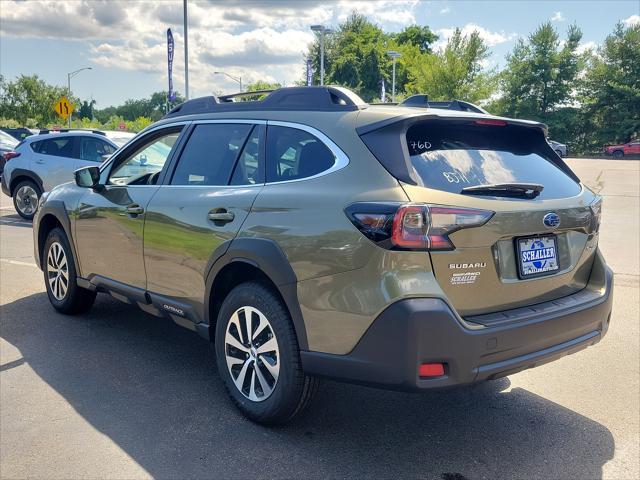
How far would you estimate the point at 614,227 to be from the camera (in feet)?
36.5

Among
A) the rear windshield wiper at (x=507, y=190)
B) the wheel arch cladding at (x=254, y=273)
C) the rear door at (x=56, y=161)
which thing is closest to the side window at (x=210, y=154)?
the wheel arch cladding at (x=254, y=273)

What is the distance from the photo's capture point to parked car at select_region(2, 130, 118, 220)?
39.0 ft

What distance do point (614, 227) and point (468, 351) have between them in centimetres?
953

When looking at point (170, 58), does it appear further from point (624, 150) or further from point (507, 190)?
point (624, 150)

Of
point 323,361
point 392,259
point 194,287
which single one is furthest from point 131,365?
point 392,259

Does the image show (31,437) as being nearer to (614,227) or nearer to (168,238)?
(168,238)

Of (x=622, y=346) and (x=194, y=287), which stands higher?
(x=194, y=287)

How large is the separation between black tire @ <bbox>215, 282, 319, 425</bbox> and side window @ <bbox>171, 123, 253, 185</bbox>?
0.80 metres

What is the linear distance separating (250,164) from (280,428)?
157cm

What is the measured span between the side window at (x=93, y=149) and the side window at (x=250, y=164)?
8647mm

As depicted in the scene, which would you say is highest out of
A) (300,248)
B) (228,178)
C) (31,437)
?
(228,178)

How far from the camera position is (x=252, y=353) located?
351 cm

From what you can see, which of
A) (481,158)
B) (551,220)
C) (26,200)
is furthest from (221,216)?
(26,200)

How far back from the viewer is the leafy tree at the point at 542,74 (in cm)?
5422
